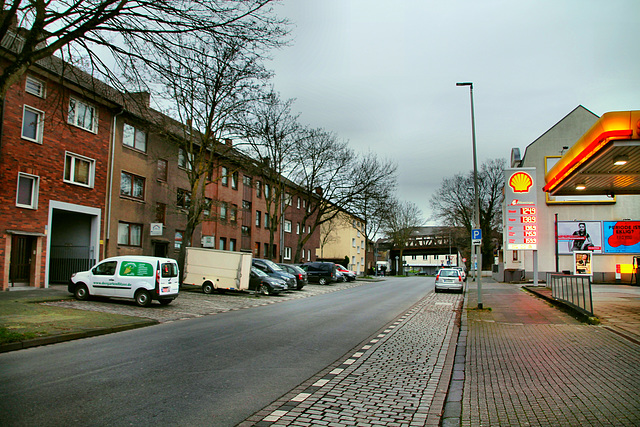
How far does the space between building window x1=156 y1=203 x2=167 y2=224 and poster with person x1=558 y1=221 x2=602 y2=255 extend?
1214 inches

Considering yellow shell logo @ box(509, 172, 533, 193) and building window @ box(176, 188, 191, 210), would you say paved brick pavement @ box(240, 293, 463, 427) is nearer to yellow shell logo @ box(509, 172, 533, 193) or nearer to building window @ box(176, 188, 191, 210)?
building window @ box(176, 188, 191, 210)

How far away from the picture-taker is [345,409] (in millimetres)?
5711

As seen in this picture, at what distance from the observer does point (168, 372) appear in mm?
7402

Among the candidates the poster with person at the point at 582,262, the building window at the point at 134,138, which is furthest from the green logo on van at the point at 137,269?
the poster with person at the point at 582,262

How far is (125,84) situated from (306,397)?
788 centimetres

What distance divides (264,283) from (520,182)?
18.3 meters

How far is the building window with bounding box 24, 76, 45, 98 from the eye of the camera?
20.8 m

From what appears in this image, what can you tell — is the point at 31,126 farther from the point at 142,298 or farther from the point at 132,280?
the point at 142,298

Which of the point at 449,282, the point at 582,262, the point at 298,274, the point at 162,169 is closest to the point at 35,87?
the point at 162,169

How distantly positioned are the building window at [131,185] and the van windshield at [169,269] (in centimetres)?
1064

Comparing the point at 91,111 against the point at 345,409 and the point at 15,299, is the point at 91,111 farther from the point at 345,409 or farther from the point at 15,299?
the point at 345,409

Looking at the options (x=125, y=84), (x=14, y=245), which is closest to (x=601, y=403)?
(x=125, y=84)

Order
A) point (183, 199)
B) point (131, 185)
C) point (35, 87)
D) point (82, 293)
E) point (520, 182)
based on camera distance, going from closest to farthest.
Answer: point (82, 293) → point (35, 87) → point (131, 185) → point (520, 182) → point (183, 199)

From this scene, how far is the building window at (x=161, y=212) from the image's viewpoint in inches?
1187
